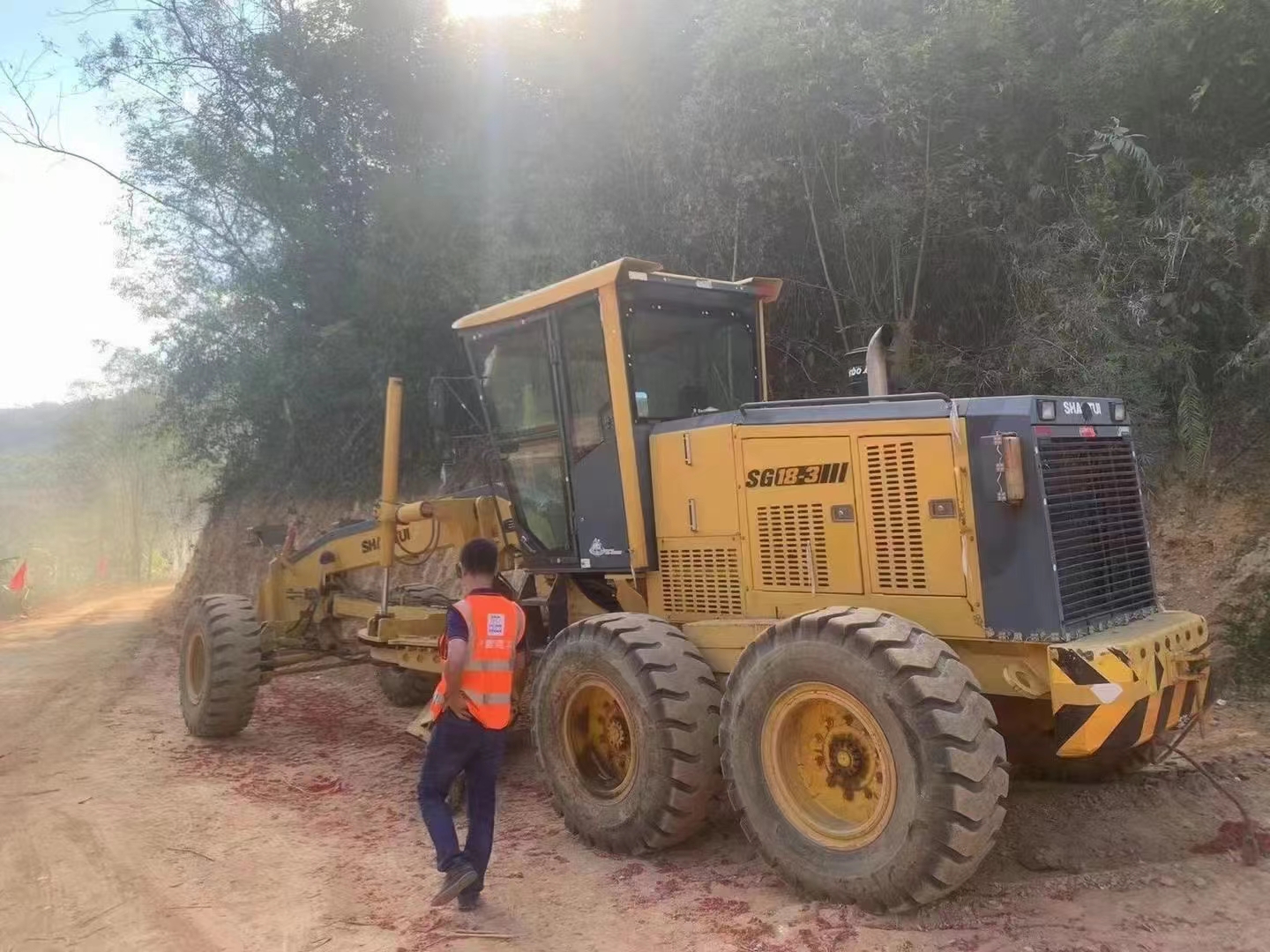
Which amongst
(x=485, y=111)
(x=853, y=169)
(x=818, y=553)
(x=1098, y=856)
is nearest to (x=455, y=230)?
(x=485, y=111)

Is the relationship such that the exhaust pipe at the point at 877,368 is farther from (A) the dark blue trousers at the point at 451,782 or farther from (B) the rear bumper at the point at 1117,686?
(A) the dark blue trousers at the point at 451,782

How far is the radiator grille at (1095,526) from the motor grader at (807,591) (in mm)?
16

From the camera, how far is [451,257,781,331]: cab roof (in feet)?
16.7

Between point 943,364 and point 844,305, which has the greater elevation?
point 844,305

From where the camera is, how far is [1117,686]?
3.62m

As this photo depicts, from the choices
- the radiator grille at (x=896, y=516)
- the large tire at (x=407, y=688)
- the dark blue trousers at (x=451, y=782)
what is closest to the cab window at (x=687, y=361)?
the radiator grille at (x=896, y=516)

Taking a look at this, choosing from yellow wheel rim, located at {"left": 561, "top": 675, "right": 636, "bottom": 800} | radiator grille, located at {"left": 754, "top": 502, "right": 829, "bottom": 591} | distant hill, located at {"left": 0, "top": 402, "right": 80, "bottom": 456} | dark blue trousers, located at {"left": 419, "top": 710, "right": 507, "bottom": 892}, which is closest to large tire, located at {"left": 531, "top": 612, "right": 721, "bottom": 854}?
yellow wheel rim, located at {"left": 561, "top": 675, "right": 636, "bottom": 800}

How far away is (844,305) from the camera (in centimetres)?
975

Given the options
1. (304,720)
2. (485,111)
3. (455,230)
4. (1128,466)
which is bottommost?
(304,720)

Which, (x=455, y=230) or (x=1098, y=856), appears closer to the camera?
(x=1098, y=856)

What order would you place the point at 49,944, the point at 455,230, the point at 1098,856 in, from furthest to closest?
the point at 455,230 < the point at 1098,856 < the point at 49,944

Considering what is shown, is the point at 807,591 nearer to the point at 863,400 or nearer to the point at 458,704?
the point at 863,400

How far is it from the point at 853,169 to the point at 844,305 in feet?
4.50

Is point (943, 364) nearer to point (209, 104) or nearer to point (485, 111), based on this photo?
point (485, 111)
